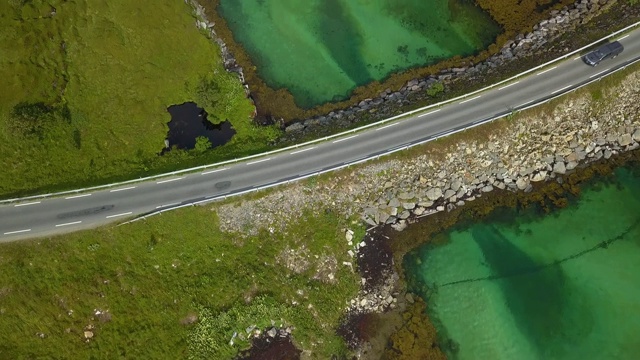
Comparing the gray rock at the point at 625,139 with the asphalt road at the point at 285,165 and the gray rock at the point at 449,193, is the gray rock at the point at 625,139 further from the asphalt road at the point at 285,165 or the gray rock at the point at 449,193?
the gray rock at the point at 449,193

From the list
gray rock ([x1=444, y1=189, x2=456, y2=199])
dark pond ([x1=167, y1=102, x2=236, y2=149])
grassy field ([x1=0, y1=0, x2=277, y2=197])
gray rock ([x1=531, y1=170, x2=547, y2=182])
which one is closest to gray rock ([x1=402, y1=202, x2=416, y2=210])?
gray rock ([x1=444, y1=189, x2=456, y2=199])

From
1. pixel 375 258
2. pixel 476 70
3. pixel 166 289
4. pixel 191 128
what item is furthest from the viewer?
pixel 476 70

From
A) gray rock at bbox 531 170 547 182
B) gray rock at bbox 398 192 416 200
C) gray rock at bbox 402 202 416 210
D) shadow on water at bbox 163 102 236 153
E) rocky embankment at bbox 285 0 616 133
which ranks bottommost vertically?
gray rock at bbox 402 202 416 210

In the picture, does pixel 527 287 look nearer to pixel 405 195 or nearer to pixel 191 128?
pixel 405 195

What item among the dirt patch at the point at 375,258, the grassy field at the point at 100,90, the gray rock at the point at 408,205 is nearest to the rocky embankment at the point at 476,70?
the grassy field at the point at 100,90

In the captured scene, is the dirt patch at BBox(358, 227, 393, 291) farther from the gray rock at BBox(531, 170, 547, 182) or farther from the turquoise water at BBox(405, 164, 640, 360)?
the gray rock at BBox(531, 170, 547, 182)

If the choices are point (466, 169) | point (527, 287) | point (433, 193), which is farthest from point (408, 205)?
point (527, 287)

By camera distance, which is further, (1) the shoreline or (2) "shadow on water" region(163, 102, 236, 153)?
(2) "shadow on water" region(163, 102, 236, 153)
